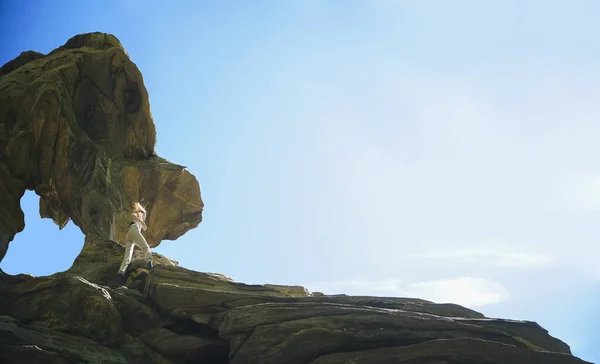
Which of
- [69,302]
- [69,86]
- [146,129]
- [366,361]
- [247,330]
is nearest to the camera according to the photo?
[366,361]

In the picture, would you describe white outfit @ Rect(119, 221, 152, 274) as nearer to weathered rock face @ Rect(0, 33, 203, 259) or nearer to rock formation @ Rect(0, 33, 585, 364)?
rock formation @ Rect(0, 33, 585, 364)

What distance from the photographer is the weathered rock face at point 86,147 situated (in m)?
28.7

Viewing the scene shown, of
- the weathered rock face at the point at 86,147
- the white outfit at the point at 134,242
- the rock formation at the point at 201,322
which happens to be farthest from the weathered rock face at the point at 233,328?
the weathered rock face at the point at 86,147

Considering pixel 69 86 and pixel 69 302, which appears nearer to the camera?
pixel 69 302

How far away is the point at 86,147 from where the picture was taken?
30.8 metres

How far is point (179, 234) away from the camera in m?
36.8

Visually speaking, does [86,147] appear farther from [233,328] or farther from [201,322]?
[233,328]

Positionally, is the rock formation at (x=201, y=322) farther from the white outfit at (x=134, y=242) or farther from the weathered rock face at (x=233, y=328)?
the white outfit at (x=134, y=242)

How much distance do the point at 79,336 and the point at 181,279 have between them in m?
4.45

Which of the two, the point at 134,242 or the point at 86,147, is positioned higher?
the point at 86,147

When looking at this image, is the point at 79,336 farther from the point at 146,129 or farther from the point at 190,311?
the point at 146,129

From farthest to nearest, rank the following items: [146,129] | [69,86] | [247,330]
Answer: [146,129] → [69,86] → [247,330]

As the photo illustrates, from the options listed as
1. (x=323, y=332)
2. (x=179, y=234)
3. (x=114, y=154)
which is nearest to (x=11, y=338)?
(x=323, y=332)

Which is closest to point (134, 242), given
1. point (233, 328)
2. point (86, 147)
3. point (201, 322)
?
point (201, 322)
